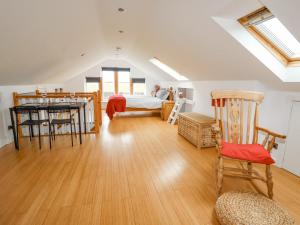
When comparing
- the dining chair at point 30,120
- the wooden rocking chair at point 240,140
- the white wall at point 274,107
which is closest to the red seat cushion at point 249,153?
the wooden rocking chair at point 240,140

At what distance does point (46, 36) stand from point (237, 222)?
→ 2887mm

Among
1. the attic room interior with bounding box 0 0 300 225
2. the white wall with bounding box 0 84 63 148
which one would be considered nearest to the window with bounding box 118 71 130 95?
the attic room interior with bounding box 0 0 300 225

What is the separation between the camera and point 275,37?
188 centimetres

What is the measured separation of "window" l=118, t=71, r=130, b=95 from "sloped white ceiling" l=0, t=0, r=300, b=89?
423cm

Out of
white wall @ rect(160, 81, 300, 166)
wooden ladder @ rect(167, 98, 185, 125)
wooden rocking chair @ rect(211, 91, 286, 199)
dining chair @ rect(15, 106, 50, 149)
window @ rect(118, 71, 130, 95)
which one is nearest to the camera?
wooden rocking chair @ rect(211, 91, 286, 199)

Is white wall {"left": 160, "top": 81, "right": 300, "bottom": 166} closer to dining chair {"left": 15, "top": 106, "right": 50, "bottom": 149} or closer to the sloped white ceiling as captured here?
the sloped white ceiling

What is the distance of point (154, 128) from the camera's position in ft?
14.1

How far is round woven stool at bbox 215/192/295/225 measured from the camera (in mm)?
1201

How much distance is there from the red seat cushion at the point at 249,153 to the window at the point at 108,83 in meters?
6.33

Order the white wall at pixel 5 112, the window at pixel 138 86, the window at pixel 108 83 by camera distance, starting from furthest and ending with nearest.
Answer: the window at pixel 138 86 → the window at pixel 108 83 → the white wall at pixel 5 112

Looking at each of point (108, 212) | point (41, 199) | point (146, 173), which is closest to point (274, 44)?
point (146, 173)

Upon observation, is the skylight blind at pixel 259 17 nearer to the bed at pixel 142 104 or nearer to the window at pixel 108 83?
the bed at pixel 142 104

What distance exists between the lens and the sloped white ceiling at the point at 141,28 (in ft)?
5.07

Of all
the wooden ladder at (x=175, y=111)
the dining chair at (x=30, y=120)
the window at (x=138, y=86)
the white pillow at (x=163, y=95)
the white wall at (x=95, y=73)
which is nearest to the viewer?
the dining chair at (x=30, y=120)
